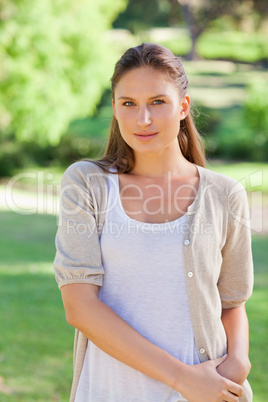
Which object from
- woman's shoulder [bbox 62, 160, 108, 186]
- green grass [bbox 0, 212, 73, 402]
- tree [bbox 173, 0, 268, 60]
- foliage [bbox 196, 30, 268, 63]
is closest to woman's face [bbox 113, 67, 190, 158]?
woman's shoulder [bbox 62, 160, 108, 186]

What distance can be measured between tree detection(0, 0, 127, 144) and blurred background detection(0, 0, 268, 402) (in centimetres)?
3

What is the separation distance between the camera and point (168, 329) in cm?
159

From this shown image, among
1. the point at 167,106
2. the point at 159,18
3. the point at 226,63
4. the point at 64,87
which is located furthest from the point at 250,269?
the point at 226,63

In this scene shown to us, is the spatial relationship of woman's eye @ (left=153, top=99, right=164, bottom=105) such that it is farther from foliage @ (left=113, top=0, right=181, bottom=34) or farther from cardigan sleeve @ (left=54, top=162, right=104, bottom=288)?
foliage @ (left=113, top=0, right=181, bottom=34)

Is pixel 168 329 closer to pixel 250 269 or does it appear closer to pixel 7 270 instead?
pixel 250 269

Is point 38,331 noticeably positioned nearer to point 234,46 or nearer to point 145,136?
point 145,136

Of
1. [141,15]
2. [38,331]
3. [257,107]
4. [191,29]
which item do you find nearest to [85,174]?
[38,331]

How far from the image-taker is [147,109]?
1644 millimetres

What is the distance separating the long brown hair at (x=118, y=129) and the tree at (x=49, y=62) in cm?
1243

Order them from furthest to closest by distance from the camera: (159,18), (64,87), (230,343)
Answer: (159,18)
(64,87)
(230,343)

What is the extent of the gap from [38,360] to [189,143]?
8.98ft

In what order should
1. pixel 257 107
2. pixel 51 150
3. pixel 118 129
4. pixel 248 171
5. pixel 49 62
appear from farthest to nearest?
pixel 51 150 → pixel 248 171 → pixel 257 107 → pixel 49 62 → pixel 118 129

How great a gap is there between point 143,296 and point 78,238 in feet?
0.80

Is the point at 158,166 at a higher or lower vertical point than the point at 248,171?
higher
